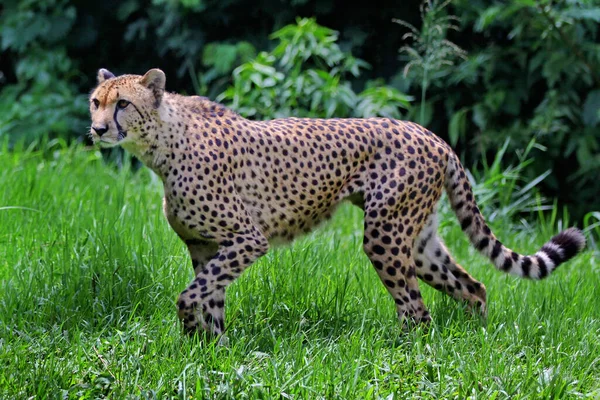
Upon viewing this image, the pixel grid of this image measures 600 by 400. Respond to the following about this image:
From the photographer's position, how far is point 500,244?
14.3ft

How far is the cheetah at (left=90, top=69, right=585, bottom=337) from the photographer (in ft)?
12.5

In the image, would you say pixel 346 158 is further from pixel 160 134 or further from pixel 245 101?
pixel 245 101

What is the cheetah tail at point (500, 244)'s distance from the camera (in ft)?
13.9

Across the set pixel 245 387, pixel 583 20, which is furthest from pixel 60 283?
pixel 583 20

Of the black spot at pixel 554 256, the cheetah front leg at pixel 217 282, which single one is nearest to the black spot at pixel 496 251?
the black spot at pixel 554 256

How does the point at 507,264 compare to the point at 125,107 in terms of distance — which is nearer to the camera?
the point at 125,107

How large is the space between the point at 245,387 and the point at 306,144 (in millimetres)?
1299

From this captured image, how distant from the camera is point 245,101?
6.88 meters

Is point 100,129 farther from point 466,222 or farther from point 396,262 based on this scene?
point 466,222

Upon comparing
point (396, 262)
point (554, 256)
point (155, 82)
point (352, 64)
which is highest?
point (155, 82)

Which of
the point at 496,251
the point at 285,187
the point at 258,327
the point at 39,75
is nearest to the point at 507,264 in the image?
the point at 496,251

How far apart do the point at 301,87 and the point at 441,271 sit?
2.85 m

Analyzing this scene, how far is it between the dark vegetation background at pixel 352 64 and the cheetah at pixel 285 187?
1.48m

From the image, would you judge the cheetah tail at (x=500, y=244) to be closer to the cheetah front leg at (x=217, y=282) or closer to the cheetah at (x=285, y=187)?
the cheetah at (x=285, y=187)
